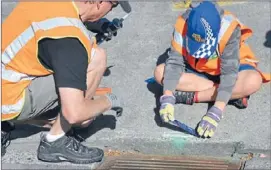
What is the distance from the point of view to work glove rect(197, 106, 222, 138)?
4.18 m

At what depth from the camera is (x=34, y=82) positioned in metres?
3.99

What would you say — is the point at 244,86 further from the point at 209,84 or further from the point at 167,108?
the point at 167,108

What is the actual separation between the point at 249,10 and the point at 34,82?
7.35 ft

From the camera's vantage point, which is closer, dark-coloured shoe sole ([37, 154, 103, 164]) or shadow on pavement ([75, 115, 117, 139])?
dark-coloured shoe sole ([37, 154, 103, 164])

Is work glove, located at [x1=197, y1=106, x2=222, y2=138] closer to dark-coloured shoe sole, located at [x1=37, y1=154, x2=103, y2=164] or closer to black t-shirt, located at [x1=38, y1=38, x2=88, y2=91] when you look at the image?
dark-coloured shoe sole, located at [x1=37, y1=154, x2=103, y2=164]

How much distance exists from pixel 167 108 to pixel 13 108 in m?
0.96

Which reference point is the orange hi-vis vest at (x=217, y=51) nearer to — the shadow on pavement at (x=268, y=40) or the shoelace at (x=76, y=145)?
the shadow on pavement at (x=268, y=40)

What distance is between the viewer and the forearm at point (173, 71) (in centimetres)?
445

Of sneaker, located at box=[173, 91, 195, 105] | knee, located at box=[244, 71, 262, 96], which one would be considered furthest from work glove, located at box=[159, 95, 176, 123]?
knee, located at box=[244, 71, 262, 96]

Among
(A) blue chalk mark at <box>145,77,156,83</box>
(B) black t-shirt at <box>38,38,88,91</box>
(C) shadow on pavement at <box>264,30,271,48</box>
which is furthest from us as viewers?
(C) shadow on pavement at <box>264,30,271,48</box>

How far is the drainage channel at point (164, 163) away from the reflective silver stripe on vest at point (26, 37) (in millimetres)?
718

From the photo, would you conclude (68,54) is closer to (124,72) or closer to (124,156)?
(124,156)

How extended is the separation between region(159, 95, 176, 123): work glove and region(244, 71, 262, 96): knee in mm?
478

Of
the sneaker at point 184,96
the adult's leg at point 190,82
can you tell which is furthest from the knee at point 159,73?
the sneaker at point 184,96
